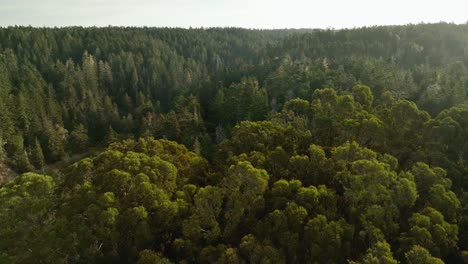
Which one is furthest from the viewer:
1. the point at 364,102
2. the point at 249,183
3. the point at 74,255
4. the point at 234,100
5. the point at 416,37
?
the point at 416,37

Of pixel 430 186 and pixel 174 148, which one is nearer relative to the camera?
pixel 430 186

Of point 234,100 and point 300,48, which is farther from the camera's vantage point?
point 300,48

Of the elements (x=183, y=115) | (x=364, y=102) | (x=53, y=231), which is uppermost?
(x=364, y=102)

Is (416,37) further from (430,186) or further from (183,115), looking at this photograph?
(430,186)

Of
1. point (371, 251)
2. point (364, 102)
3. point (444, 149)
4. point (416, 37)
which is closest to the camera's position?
point (371, 251)

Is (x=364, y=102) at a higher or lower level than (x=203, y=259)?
higher

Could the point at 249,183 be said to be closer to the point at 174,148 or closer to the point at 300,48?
the point at 174,148

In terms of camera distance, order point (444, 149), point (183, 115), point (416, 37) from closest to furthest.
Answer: point (444, 149)
point (183, 115)
point (416, 37)

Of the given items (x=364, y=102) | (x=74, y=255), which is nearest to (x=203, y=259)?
(x=74, y=255)

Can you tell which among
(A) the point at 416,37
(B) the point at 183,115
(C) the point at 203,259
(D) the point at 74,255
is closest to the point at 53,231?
(D) the point at 74,255
